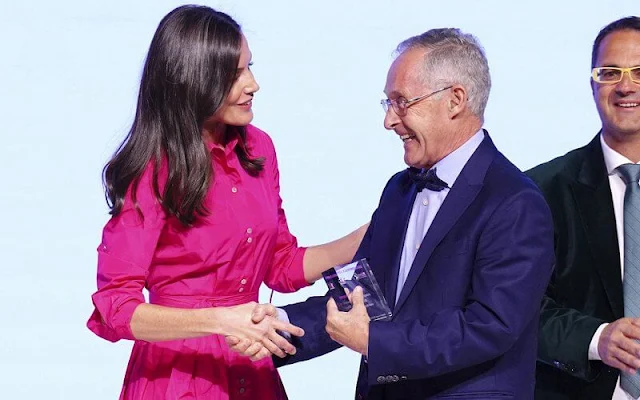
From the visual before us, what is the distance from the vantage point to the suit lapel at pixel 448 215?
110 inches

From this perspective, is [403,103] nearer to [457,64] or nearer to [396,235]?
[457,64]

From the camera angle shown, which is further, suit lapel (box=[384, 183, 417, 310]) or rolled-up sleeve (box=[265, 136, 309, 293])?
rolled-up sleeve (box=[265, 136, 309, 293])

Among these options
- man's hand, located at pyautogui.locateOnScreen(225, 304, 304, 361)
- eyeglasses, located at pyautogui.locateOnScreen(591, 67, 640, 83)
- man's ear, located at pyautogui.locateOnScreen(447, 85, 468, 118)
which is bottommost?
man's hand, located at pyautogui.locateOnScreen(225, 304, 304, 361)

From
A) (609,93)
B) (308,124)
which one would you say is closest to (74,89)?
(308,124)

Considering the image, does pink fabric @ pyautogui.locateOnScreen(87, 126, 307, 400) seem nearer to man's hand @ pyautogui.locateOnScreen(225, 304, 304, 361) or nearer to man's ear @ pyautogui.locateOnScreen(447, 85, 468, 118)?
man's hand @ pyautogui.locateOnScreen(225, 304, 304, 361)

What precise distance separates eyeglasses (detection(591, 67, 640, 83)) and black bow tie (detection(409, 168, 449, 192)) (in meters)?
0.61

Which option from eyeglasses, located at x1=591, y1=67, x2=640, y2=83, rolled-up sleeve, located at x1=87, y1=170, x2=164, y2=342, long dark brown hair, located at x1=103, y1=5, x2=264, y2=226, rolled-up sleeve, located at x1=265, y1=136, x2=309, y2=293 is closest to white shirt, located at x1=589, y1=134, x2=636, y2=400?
eyeglasses, located at x1=591, y1=67, x2=640, y2=83

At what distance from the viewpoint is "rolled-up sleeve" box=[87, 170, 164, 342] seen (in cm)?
304

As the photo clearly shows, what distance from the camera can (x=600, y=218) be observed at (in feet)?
10.4

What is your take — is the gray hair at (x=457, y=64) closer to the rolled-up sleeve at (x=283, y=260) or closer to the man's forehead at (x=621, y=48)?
the man's forehead at (x=621, y=48)

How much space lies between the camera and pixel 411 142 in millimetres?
2971

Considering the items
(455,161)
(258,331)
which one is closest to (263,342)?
(258,331)

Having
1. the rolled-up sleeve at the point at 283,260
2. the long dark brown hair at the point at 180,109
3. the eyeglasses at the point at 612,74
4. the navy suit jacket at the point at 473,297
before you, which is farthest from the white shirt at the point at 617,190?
the long dark brown hair at the point at 180,109

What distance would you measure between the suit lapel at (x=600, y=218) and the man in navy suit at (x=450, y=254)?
14.7 inches
